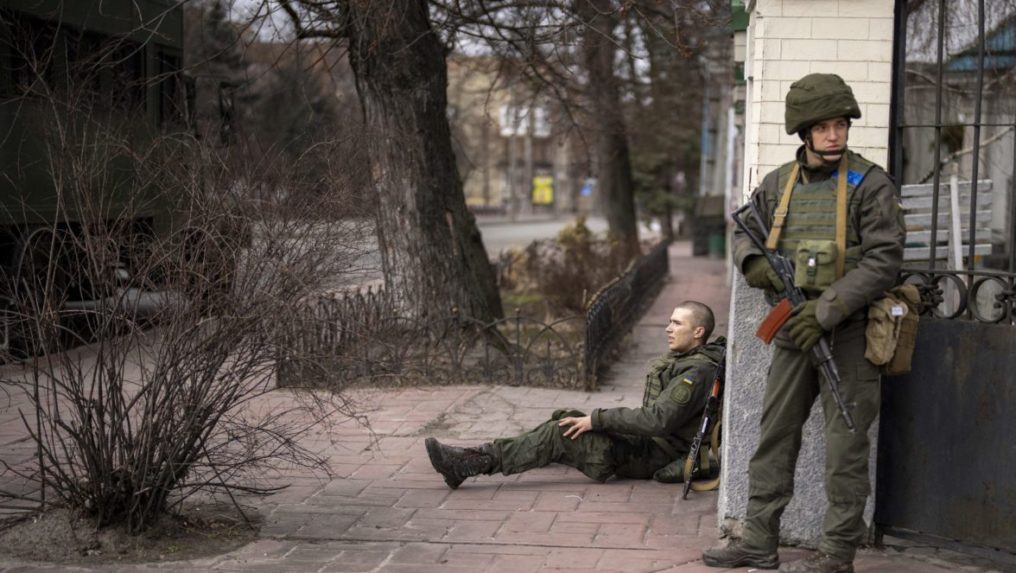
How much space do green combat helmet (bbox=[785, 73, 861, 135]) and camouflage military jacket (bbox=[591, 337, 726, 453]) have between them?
1732 millimetres

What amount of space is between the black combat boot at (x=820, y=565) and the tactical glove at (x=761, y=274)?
3.36ft

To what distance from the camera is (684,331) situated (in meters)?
5.99

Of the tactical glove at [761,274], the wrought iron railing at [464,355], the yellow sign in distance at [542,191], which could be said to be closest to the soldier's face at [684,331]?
the tactical glove at [761,274]

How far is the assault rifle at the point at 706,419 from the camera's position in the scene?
5.71 meters

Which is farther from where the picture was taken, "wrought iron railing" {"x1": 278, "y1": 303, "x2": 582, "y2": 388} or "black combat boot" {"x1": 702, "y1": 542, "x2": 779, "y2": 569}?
"wrought iron railing" {"x1": 278, "y1": 303, "x2": 582, "y2": 388}

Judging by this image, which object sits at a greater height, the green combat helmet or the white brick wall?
the white brick wall

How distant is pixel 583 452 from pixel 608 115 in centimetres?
1383

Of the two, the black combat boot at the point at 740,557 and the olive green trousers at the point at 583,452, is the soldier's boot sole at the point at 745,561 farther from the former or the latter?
the olive green trousers at the point at 583,452

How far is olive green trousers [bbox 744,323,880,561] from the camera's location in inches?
175

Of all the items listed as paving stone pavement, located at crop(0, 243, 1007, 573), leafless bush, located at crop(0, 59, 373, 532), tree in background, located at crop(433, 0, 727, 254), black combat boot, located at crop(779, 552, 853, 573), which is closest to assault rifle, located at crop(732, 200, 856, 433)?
black combat boot, located at crop(779, 552, 853, 573)

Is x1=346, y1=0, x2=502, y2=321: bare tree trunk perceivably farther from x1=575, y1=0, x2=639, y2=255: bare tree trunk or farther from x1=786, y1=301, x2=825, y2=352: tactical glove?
x1=786, y1=301, x2=825, y2=352: tactical glove

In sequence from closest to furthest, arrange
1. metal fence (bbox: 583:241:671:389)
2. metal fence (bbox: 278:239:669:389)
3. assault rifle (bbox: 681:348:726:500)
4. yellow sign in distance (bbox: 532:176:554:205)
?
assault rifle (bbox: 681:348:726:500) → metal fence (bbox: 278:239:669:389) → metal fence (bbox: 583:241:671:389) → yellow sign in distance (bbox: 532:176:554:205)

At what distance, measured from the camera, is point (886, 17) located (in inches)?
195

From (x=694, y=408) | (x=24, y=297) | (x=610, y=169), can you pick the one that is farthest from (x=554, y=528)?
(x=610, y=169)
